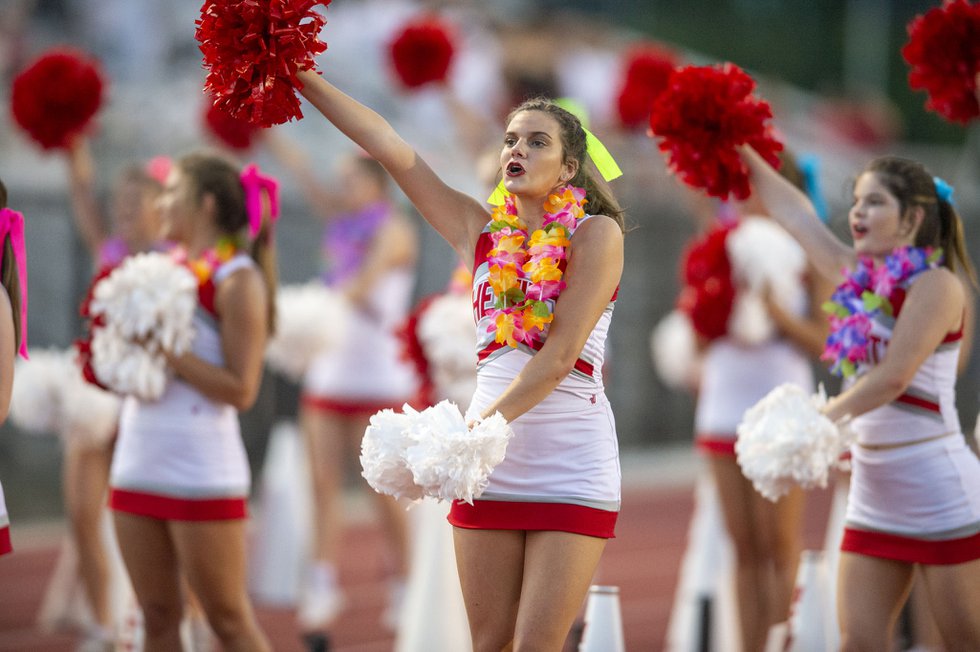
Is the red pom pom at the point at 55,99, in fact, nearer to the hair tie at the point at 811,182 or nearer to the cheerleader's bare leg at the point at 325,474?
the cheerleader's bare leg at the point at 325,474

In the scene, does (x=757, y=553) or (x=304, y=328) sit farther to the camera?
(x=304, y=328)

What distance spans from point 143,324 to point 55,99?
4.65ft

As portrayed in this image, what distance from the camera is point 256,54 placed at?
353 cm

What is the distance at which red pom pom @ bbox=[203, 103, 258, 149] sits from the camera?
7.11 m

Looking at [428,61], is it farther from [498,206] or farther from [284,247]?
[284,247]

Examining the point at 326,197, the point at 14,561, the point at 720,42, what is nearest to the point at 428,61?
the point at 326,197

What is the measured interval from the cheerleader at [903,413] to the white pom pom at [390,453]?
141 centimetres

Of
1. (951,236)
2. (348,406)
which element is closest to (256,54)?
(951,236)

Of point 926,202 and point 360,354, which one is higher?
point 926,202

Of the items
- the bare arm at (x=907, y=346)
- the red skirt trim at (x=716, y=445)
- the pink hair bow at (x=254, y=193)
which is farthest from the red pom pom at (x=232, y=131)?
the bare arm at (x=907, y=346)

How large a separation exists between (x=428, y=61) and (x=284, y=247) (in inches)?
199

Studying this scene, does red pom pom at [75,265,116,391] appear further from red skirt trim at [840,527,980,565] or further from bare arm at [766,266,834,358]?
bare arm at [766,266,834,358]

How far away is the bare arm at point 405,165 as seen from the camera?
371 cm

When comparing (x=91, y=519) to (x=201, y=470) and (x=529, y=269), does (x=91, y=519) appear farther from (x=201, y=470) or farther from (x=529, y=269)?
(x=529, y=269)
